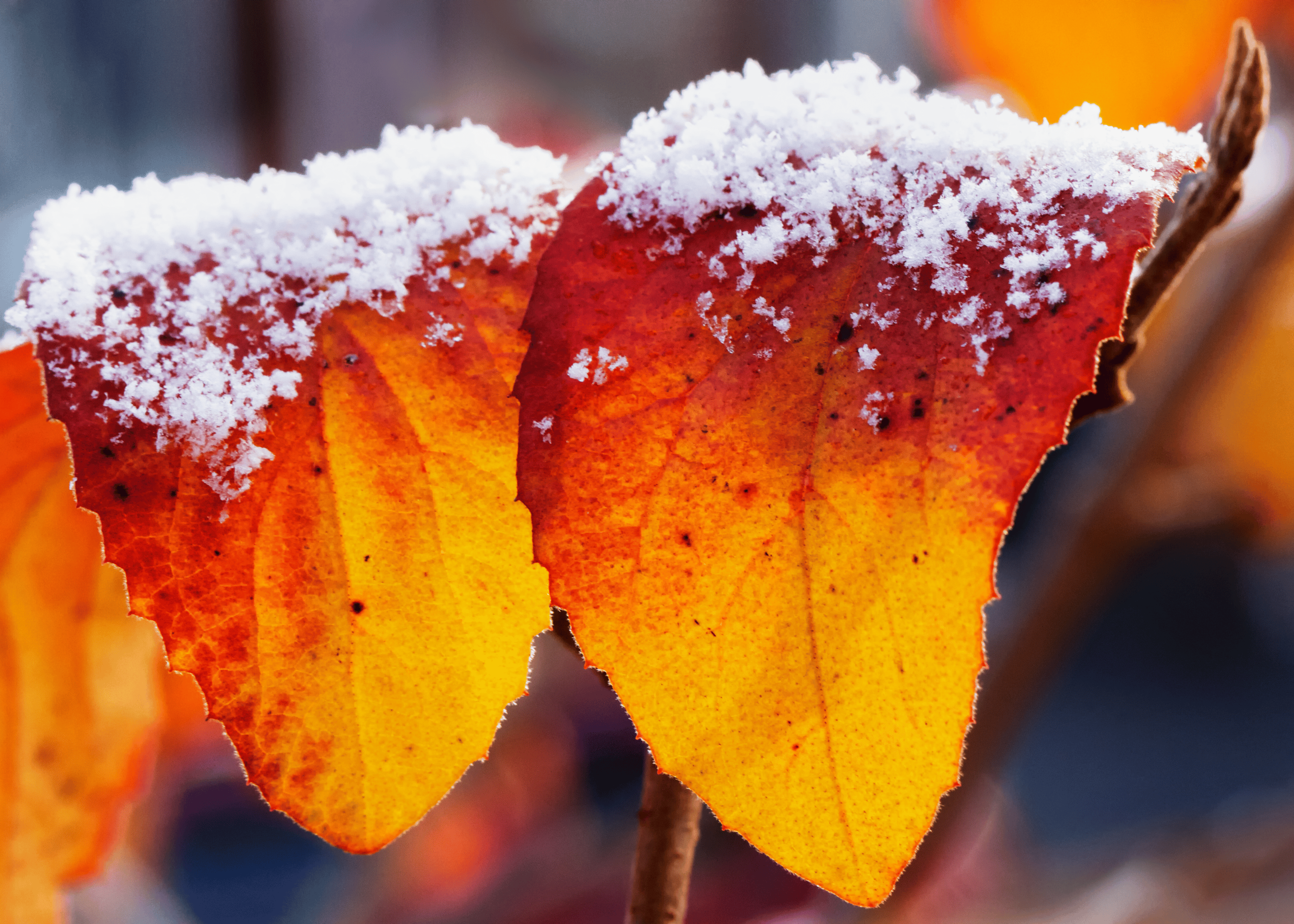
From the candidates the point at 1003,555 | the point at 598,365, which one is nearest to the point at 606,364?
the point at 598,365

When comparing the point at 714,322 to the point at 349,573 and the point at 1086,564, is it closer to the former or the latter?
the point at 349,573

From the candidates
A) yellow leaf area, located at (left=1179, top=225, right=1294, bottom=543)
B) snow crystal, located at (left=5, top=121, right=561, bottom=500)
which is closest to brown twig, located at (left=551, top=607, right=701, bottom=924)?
snow crystal, located at (left=5, top=121, right=561, bottom=500)

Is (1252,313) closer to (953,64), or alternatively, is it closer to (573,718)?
(953,64)

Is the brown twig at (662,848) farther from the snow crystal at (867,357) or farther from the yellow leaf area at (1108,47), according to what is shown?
the yellow leaf area at (1108,47)

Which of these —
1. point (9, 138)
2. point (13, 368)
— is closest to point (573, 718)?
point (9, 138)

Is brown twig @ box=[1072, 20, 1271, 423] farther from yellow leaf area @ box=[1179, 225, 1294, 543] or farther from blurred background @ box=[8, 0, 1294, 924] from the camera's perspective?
yellow leaf area @ box=[1179, 225, 1294, 543]
